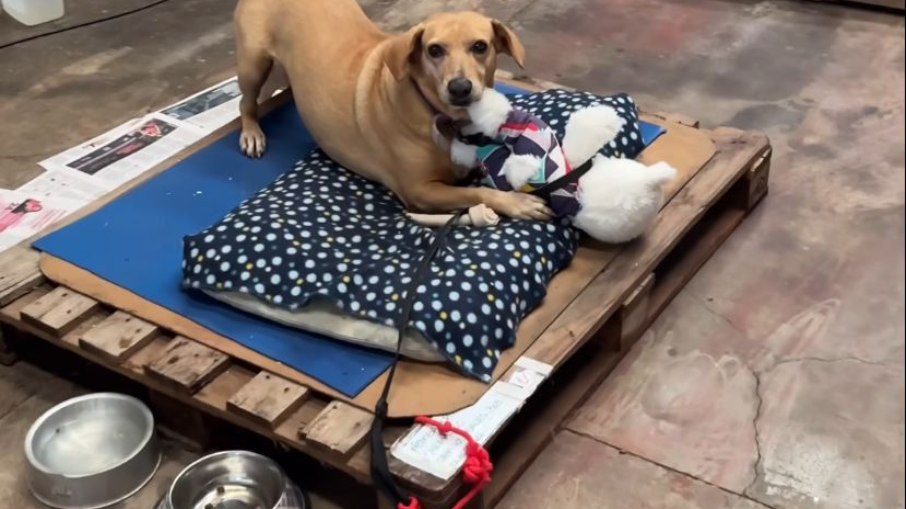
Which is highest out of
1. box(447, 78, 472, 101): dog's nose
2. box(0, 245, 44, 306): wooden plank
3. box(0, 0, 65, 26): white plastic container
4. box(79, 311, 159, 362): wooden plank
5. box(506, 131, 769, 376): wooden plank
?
box(447, 78, 472, 101): dog's nose

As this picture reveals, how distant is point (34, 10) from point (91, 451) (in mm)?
2321

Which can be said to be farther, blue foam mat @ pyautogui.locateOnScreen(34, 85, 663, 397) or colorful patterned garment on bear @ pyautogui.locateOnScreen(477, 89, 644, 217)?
colorful patterned garment on bear @ pyautogui.locateOnScreen(477, 89, 644, 217)

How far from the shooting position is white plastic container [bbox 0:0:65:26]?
12.0 feet

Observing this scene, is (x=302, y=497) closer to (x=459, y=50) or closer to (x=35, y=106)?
(x=459, y=50)

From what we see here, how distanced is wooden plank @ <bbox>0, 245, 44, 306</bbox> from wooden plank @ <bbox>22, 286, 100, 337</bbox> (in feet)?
0.25

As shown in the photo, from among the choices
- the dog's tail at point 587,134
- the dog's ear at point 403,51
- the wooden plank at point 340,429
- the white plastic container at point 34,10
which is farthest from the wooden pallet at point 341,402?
the white plastic container at point 34,10

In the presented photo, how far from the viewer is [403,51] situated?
2066 mm

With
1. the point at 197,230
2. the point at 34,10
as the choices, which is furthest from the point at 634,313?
the point at 34,10

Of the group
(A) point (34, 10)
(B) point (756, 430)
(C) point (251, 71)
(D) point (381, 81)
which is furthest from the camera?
(A) point (34, 10)

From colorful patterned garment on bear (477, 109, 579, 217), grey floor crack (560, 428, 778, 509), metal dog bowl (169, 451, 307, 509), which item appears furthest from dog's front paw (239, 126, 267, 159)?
grey floor crack (560, 428, 778, 509)

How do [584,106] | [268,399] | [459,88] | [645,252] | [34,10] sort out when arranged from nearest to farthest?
[268,399] → [459,88] → [645,252] → [584,106] → [34,10]

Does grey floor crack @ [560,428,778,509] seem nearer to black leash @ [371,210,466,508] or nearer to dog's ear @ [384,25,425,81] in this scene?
black leash @ [371,210,466,508]

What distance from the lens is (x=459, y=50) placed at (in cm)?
206

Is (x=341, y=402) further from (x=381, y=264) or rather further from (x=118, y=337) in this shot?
(x=118, y=337)
